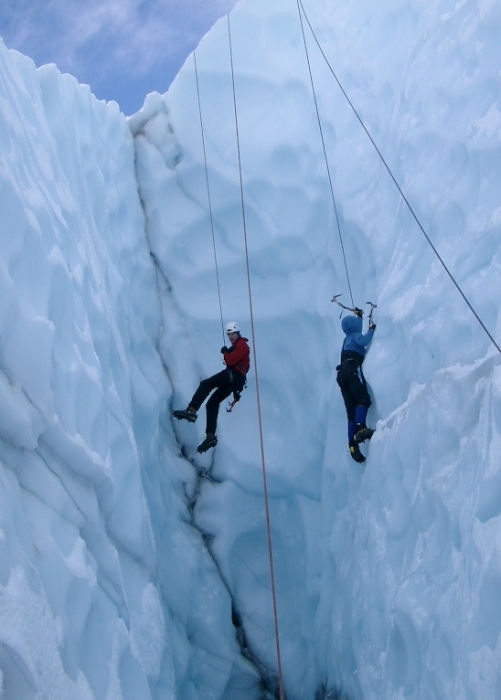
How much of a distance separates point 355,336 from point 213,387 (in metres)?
1.27

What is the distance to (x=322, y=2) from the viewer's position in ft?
21.8

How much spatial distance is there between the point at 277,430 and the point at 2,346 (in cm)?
328

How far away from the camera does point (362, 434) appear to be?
183 inches

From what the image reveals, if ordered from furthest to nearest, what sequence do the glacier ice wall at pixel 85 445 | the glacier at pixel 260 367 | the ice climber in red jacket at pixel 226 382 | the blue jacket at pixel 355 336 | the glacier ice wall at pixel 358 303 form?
the ice climber in red jacket at pixel 226 382 → the blue jacket at pixel 355 336 → the glacier ice wall at pixel 358 303 → the glacier at pixel 260 367 → the glacier ice wall at pixel 85 445

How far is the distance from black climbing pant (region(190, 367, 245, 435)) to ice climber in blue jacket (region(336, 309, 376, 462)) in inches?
38.1

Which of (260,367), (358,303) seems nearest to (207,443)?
(260,367)

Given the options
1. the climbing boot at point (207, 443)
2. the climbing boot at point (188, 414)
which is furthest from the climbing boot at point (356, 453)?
the climbing boot at point (188, 414)

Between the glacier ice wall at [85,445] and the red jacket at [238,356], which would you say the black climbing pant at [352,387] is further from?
the glacier ice wall at [85,445]

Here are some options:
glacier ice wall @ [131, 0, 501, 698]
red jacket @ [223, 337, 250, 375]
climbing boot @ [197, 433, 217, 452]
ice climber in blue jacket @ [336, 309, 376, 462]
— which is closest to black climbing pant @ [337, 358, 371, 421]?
ice climber in blue jacket @ [336, 309, 376, 462]

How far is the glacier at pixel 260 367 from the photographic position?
3385 millimetres

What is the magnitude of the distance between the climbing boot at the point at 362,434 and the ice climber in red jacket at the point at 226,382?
1.27 metres

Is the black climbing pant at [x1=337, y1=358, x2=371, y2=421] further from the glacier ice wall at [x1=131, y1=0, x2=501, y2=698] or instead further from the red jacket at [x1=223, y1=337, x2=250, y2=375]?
the red jacket at [x1=223, y1=337, x2=250, y2=375]

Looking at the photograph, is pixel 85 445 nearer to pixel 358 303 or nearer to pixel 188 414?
pixel 188 414

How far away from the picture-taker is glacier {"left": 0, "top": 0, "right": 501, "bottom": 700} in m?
3.38
